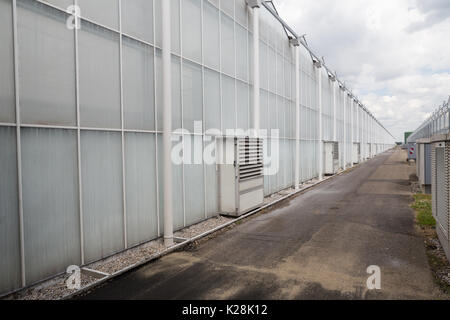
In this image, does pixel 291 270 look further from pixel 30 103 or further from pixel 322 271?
pixel 30 103

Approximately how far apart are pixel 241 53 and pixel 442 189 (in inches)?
326

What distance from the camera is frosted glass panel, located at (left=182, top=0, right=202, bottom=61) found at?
9.31m

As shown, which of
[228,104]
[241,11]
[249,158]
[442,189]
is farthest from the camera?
[241,11]

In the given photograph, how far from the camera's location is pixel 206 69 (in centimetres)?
1027

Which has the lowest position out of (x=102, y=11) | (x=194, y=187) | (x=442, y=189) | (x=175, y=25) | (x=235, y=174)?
(x=194, y=187)

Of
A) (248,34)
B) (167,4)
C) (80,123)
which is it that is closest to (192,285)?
(80,123)

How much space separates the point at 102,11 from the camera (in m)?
6.71

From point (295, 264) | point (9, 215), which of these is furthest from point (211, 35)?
point (9, 215)

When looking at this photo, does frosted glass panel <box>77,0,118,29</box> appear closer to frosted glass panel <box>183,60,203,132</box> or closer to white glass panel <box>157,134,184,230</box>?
frosted glass panel <box>183,60,203,132</box>

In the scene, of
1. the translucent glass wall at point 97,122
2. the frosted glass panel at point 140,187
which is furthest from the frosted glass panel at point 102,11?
the frosted glass panel at point 140,187

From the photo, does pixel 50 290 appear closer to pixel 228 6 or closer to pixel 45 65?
pixel 45 65

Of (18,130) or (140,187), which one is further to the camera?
(140,187)

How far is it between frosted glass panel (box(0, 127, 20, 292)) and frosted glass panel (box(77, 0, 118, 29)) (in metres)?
2.76
